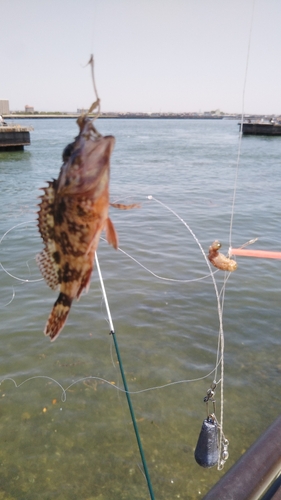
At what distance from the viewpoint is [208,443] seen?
16.2 ft

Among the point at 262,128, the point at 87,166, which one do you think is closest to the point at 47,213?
the point at 87,166

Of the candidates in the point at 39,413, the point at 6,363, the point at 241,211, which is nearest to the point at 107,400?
the point at 39,413

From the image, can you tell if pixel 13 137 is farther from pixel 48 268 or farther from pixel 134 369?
pixel 48 268

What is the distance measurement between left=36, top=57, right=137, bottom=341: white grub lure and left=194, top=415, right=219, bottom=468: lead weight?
3635 mm

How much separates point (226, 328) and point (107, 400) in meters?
3.68

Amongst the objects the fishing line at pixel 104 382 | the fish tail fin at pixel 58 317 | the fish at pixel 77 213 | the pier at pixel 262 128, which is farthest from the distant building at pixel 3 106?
the fish tail fin at pixel 58 317

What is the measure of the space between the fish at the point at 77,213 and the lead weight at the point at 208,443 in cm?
363

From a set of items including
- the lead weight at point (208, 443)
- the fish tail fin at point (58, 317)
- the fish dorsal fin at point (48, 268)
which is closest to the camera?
the fish tail fin at point (58, 317)

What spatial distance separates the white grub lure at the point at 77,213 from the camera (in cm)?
184

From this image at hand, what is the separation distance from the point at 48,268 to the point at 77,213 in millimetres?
490

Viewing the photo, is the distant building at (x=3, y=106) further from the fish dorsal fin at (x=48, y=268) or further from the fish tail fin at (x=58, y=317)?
the fish tail fin at (x=58, y=317)

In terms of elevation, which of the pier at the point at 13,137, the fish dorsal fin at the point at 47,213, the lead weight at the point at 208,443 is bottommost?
the lead weight at the point at 208,443

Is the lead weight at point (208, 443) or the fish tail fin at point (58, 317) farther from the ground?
the fish tail fin at point (58, 317)

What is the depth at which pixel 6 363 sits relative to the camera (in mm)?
8422
